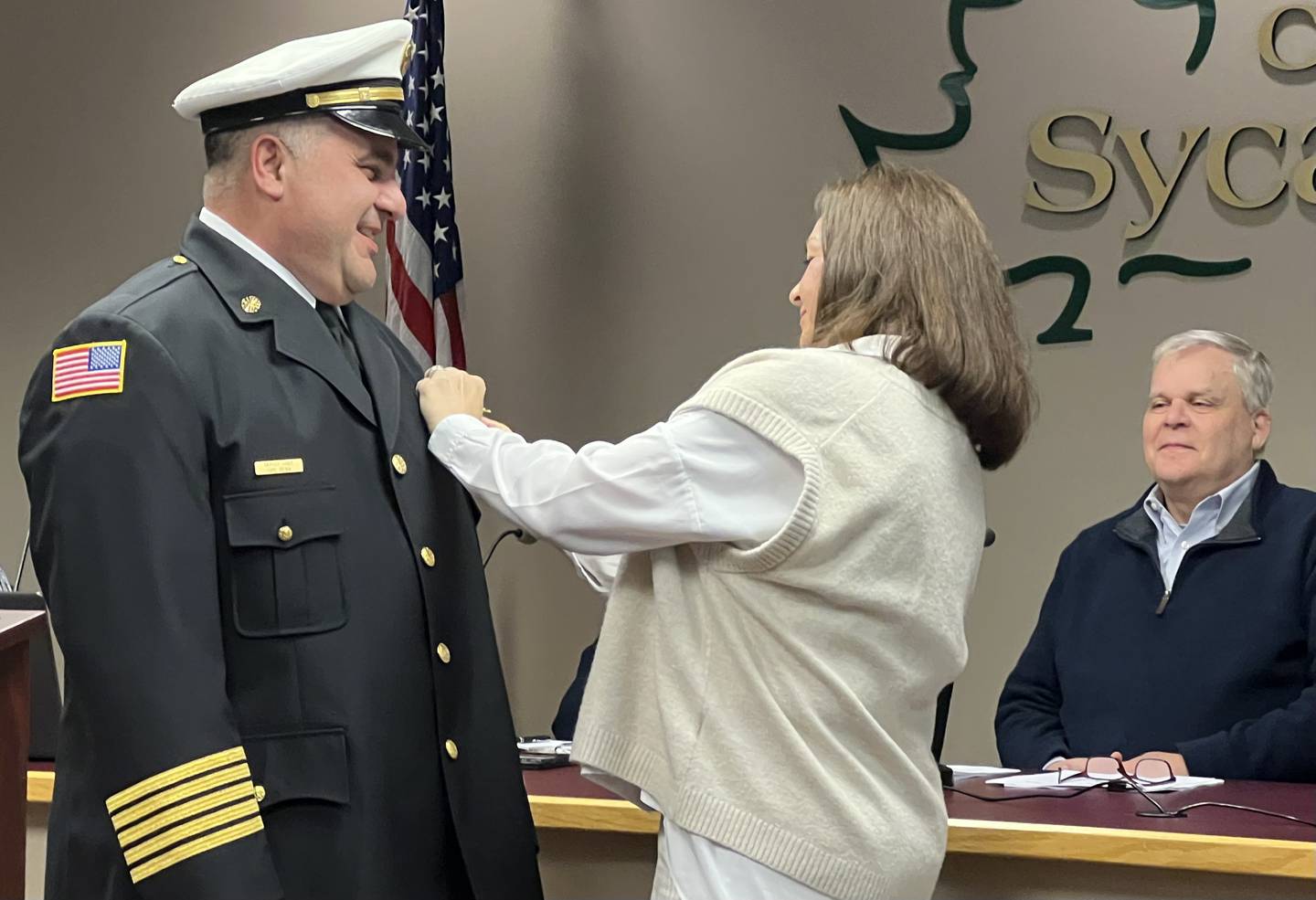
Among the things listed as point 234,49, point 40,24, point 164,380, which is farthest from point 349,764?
point 40,24

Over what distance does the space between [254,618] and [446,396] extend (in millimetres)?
414

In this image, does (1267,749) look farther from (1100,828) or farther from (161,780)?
(161,780)

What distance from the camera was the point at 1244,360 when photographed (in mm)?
3354

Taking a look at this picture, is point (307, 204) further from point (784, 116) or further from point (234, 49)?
point (234, 49)

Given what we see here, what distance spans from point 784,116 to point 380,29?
9.17ft

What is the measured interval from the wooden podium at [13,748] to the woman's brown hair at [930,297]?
938 mm

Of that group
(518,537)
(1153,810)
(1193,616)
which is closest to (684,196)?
(518,537)

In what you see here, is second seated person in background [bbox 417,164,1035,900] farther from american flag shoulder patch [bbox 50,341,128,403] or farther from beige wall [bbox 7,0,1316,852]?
beige wall [bbox 7,0,1316,852]

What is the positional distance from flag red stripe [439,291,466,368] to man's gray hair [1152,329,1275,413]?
1881mm

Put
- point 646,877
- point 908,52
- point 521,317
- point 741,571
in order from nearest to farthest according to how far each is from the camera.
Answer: point 741,571, point 646,877, point 908,52, point 521,317

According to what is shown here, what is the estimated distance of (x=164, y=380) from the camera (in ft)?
5.09

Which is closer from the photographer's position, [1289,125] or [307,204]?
[307,204]

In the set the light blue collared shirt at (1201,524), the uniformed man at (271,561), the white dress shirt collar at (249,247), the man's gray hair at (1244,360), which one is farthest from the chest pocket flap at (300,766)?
the man's gray hair at (1244,360)

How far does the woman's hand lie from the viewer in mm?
1886
